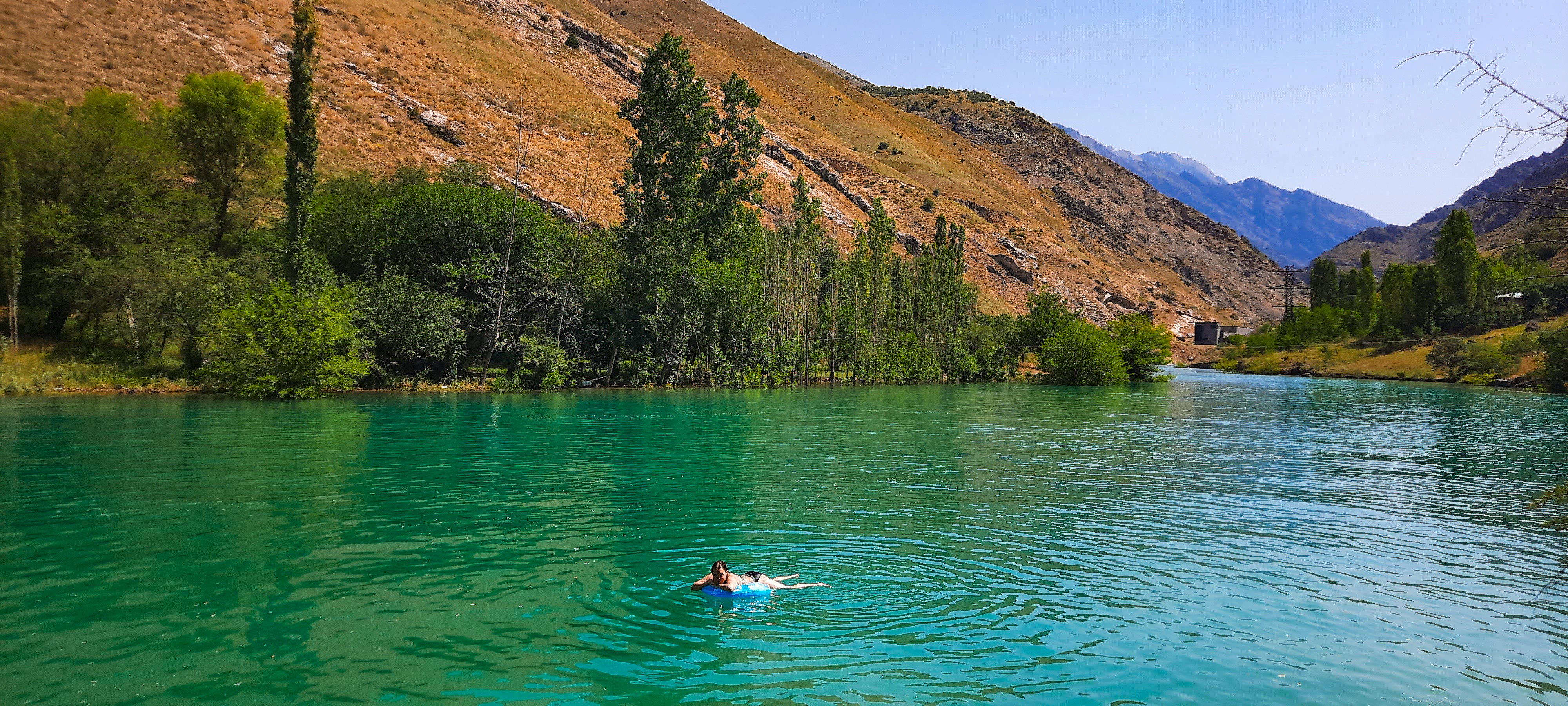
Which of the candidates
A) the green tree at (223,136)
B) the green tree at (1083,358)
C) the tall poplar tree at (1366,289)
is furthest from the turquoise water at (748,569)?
the tall poplar tree at (1366,289)

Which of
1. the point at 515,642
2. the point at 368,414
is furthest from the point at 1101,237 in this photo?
the point at 515,642

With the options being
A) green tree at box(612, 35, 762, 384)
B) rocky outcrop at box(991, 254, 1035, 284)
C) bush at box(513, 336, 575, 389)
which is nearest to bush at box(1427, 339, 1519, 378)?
rocky outcrop at box(991, 254, 1035, 284)

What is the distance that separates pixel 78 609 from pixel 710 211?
58.4 m

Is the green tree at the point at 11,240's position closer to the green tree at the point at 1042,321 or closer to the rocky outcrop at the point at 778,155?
the green tree at the point at 1042,321

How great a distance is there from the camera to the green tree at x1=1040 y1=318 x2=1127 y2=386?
8381 centimetres

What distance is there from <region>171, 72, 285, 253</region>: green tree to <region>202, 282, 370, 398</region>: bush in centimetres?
1417

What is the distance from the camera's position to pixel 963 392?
69.3m

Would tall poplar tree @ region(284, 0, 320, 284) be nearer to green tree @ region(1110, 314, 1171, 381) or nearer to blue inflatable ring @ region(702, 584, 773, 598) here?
blue inflatable ring @ region(702, 584, 773, 598)

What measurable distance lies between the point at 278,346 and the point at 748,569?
39341 millimetres

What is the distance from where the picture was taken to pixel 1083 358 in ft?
277

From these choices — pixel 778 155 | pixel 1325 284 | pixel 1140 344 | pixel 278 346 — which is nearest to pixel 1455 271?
pixel 1325 284

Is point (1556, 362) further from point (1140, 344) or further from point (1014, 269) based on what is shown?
point (1014, 269)

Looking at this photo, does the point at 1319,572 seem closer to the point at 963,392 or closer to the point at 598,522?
the point at 598,522

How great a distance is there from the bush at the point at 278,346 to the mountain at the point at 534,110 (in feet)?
69.1
